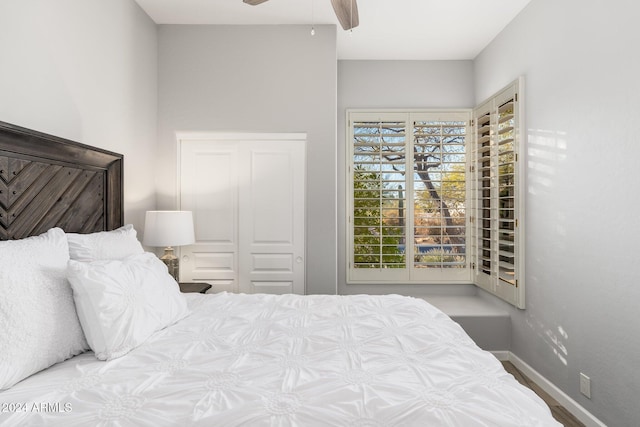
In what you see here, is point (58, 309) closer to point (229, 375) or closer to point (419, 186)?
point (229, 375)

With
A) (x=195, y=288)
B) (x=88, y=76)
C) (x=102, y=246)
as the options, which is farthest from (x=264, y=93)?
(x=102, y=246)

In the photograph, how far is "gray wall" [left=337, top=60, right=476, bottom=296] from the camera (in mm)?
3947

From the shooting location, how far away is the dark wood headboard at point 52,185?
167 cm

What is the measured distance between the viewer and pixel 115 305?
1434mm

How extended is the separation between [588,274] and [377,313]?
1.36m

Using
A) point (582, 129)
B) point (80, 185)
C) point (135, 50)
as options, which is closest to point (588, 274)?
point (582, 129)

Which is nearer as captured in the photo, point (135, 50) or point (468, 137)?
point (135, 50)

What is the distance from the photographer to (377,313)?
1.96m

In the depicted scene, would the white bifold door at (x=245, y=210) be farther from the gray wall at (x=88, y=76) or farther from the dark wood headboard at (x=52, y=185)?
the dark wood headboard at (x=52, y=185)

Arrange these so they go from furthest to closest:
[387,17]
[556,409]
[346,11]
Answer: [387,17], [556,409], [346,11]

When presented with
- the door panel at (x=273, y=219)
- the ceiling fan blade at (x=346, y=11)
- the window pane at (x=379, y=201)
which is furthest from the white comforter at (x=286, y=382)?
the window pane at (x=379, y=201)

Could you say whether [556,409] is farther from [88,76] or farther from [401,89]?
[88,76]

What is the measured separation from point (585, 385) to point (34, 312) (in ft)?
9.41

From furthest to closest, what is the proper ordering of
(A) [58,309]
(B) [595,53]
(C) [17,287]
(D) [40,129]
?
1. (B) [595,53]
2. (D) [40,129]
3. (A) [58,309]
4. (C) [17,287]
